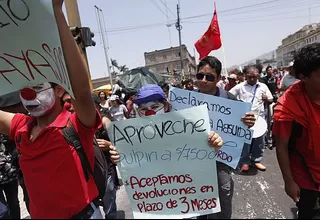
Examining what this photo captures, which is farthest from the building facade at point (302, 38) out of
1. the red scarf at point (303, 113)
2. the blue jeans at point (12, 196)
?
the blue jeans at point (12, 196)

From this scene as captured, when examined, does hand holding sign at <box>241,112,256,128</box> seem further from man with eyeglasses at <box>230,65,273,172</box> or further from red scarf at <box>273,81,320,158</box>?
man with eyeglasses at <box>230,65,273,172</box>

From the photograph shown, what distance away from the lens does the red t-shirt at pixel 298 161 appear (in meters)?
1.87

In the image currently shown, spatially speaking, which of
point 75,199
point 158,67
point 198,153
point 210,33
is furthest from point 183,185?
point 158,67

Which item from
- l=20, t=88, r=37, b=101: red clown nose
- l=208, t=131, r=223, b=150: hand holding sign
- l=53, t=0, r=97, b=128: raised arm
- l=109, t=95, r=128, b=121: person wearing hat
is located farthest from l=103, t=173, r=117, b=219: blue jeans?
l=109, t=95, r=128, b=121: person wearing hat

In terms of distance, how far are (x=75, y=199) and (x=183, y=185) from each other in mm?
651

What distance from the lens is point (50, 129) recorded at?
1419 millimetres

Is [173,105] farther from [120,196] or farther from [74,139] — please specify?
[120,196]

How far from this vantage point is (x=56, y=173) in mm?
1343

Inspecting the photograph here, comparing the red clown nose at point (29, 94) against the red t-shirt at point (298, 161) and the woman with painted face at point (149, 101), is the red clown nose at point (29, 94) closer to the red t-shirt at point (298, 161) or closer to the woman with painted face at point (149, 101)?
the woman with painted face at point (149, 101)

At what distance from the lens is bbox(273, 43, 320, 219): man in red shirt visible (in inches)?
71.1

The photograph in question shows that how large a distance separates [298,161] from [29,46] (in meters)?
1.90

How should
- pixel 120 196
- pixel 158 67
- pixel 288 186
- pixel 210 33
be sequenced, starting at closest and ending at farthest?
1. pixel 288 186
2. pixel 120 196
3. pixel 210 33
4. pixel 158 67

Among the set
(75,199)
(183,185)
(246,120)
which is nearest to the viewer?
→ (75,199)

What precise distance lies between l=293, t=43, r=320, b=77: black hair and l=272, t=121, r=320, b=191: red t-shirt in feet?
1.21
